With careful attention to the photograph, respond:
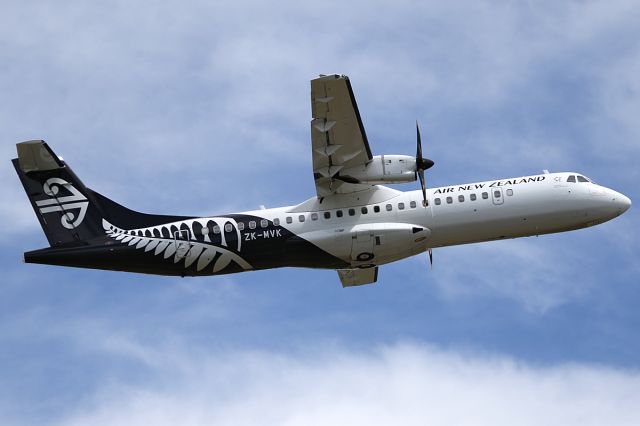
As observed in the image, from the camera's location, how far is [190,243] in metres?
33.1

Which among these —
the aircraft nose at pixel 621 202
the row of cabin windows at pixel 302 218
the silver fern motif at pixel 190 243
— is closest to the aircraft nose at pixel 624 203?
the aircraft nose at pixel 621 202

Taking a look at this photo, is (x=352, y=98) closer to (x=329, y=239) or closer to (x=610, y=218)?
(x=329, y=239)

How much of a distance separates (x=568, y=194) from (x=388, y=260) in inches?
241

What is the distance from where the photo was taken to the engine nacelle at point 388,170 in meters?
32.3

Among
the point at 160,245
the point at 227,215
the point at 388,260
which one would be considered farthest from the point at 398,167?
the point at 160,245

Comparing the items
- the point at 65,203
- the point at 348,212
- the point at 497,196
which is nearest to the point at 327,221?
the point at 348,212

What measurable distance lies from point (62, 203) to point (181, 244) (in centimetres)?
427

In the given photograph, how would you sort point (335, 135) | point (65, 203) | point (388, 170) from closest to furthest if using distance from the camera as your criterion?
point (335, 135), point (388, 170), point (65, 203)

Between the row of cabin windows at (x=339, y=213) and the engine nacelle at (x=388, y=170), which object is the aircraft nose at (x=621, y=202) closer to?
the row of cabin windows at (x=339, y=213)

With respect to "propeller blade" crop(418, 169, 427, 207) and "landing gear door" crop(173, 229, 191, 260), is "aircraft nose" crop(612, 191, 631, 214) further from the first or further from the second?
"landing gear door" crop(173, 229, 191, 260)

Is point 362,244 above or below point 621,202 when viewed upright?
below

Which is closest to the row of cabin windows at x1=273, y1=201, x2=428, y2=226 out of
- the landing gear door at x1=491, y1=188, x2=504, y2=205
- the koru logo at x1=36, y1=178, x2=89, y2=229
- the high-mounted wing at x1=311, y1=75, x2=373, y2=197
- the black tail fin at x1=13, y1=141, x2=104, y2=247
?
the high-mounted wing at x1=311, y1=75, x2=373, y2=197

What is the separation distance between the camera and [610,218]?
113 feet

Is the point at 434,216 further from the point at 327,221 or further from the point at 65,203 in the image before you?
the point at 65,203
